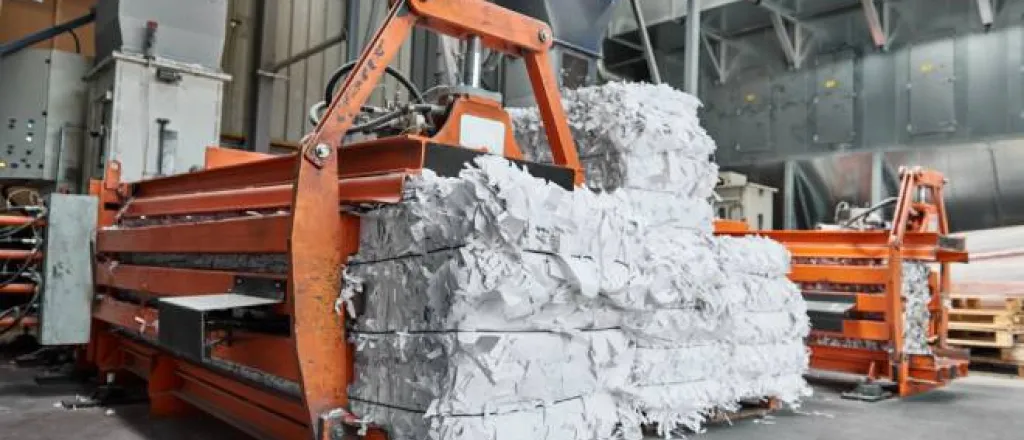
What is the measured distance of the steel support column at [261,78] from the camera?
913 cm

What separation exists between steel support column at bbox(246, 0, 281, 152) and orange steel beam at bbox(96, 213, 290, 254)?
5.46 m

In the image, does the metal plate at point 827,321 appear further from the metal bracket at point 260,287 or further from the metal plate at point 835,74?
the metal plate at point 835,74

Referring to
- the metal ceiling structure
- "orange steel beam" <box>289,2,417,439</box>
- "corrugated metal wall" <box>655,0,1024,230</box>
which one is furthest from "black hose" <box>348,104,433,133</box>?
"corrugated metal wall" <box>655,0,1024,230</box>

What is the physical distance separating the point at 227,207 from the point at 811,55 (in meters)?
8.54

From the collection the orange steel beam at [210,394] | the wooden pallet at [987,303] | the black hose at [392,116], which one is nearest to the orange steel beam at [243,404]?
the orange steel beam at [210,394]

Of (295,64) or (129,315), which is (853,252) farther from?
(295,64)

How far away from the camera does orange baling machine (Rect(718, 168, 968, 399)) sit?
505cm

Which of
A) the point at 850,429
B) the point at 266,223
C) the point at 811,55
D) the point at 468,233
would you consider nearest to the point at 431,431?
the point at 468,233

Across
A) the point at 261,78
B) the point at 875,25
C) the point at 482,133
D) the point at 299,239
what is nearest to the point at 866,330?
the point at 482,133

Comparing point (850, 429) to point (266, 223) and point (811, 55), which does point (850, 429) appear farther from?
point (811, 55)

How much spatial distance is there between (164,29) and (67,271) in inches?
104

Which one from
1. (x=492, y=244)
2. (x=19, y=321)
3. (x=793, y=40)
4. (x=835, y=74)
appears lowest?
(x=19, y=321)

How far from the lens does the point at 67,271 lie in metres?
3.94

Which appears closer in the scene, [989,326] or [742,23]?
[989,326]
